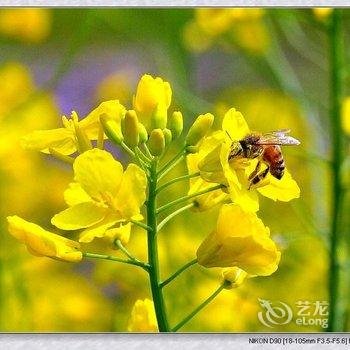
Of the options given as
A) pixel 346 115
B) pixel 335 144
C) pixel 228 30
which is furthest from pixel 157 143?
pixel 228 30

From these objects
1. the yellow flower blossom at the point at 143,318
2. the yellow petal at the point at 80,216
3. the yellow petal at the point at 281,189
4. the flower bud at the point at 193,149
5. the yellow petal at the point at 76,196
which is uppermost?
the flower bud at the point at 193,149

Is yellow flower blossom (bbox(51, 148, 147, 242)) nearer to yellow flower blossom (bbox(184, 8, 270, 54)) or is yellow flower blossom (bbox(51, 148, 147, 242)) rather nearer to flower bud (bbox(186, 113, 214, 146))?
flower bud (bbox(186, 113, 214, 146))

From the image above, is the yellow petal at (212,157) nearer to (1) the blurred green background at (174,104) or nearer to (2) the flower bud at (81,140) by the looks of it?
(2) the flower bud at (81,140)

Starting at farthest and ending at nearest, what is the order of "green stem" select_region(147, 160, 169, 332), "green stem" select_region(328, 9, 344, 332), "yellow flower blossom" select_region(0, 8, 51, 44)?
"yellow flower blossom" select_region(0, 8, 51, 44) → "green stem" select_region(328, 9, 344, 332) → "green stem" select_region(147, 160, 169, 332)

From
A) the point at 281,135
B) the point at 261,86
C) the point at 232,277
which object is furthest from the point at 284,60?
the point at 232,277

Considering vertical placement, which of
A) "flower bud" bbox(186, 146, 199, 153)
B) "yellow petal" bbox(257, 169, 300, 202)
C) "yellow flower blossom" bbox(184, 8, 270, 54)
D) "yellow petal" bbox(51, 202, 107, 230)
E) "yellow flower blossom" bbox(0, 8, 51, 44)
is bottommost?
"yellow petal" bbox(257, 169, 300, 202)

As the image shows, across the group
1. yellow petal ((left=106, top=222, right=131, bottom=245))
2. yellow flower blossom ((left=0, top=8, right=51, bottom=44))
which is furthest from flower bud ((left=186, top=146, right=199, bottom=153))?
yellow flower blossom ((left=0, top=8, right=51, bottom=44))

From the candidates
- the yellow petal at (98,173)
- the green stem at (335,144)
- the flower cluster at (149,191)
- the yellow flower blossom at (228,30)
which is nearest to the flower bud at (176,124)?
the flower cluster at (149,191)
